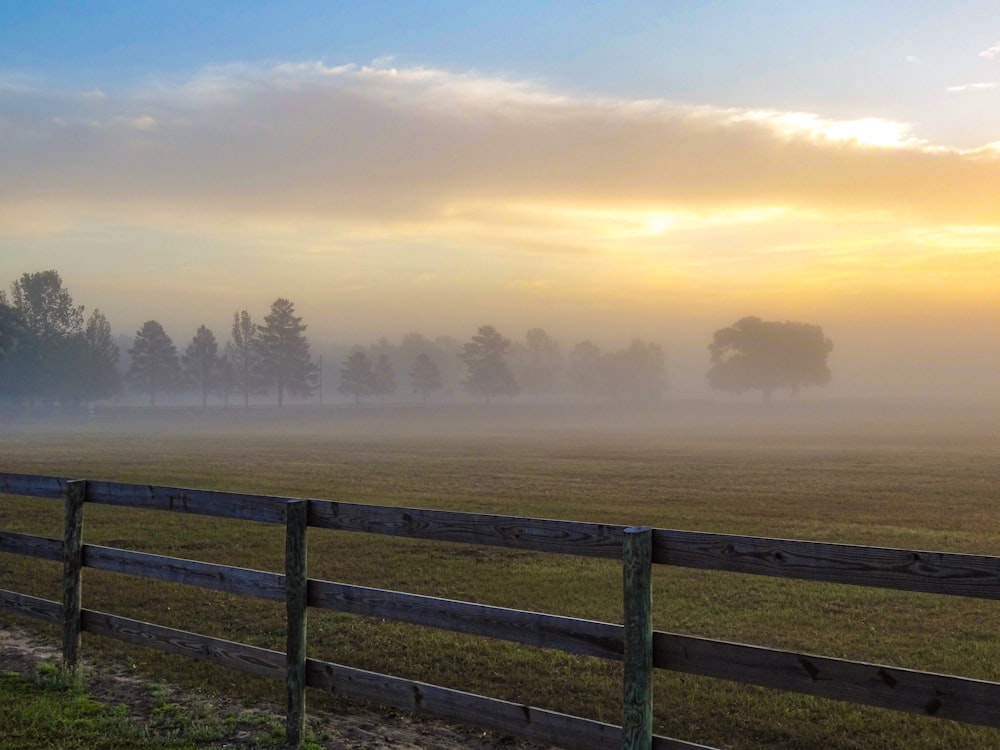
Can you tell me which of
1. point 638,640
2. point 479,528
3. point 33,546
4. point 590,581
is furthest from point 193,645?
point 590,581

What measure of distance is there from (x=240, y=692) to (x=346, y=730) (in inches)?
58.2

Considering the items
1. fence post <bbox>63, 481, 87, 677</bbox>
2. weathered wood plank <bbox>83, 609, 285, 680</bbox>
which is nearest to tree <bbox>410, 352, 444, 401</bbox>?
fence post <bbox>63, 481, 87, 677</bbox>

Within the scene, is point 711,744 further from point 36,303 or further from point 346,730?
point 36,303

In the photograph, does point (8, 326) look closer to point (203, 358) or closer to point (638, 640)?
point (203, 358)

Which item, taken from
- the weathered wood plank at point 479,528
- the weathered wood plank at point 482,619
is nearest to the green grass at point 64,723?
the weathered wood plank at point 482,619

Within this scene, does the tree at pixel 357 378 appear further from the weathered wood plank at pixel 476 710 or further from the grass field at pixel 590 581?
the weathered wood plank at pixel 476 710

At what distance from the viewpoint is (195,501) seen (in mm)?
7562

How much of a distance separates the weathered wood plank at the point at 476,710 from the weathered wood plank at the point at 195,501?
3.94 feet

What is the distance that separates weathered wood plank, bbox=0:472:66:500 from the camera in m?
8.55

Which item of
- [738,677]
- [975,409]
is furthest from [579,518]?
[975,409]

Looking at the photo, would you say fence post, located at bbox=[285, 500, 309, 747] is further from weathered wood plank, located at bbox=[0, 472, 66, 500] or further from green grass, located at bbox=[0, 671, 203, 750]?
weathered wood plank, located at bbox=[0, 472, 66, 500]

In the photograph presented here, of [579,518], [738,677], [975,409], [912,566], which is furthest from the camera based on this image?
[975,409]

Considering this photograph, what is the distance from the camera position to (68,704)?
294 inches

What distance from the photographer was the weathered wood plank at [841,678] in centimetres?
447
